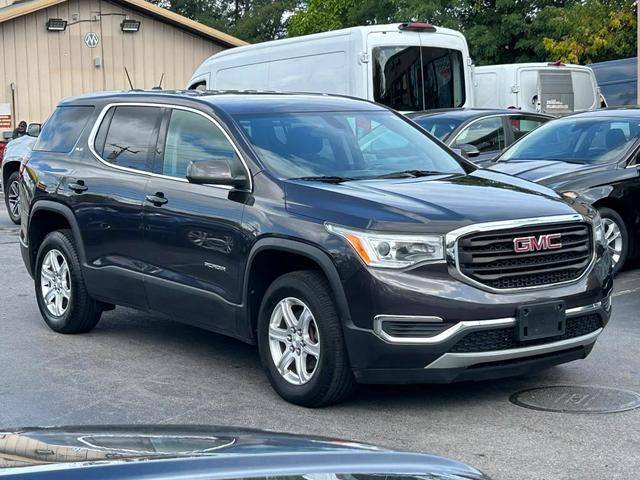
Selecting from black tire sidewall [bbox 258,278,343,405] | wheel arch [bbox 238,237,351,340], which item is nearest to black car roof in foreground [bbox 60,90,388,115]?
wheel arch [bbox 238,237,351,340]

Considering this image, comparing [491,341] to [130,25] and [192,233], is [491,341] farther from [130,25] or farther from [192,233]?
[130,25]

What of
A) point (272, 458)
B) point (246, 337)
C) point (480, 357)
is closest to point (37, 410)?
point (246, 337)

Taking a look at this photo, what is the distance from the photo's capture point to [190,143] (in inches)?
289

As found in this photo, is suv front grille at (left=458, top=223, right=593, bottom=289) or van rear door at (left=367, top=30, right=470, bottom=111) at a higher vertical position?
van rear door at (left=367, top=30, right=470, bottom=111)

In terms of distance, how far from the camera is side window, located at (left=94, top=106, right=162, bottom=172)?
25.1 ft

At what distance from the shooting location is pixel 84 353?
25.7 ft

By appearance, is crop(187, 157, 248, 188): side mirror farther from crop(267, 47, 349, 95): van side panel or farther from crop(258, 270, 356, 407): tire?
crop(267, 47, 349, 95): van side panel

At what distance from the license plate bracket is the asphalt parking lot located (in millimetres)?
450

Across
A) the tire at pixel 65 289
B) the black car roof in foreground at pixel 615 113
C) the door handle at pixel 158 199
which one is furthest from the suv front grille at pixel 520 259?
the black car roof in foreground at pixel 615 113

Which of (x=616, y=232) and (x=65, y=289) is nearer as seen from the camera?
(x=65, y=289)

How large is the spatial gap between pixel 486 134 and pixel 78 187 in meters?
7.28

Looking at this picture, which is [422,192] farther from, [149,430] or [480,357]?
Answer: [149,430]

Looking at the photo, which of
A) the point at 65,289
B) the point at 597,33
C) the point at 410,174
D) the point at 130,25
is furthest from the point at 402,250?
the point at 597,33

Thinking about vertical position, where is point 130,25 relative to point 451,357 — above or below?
above
